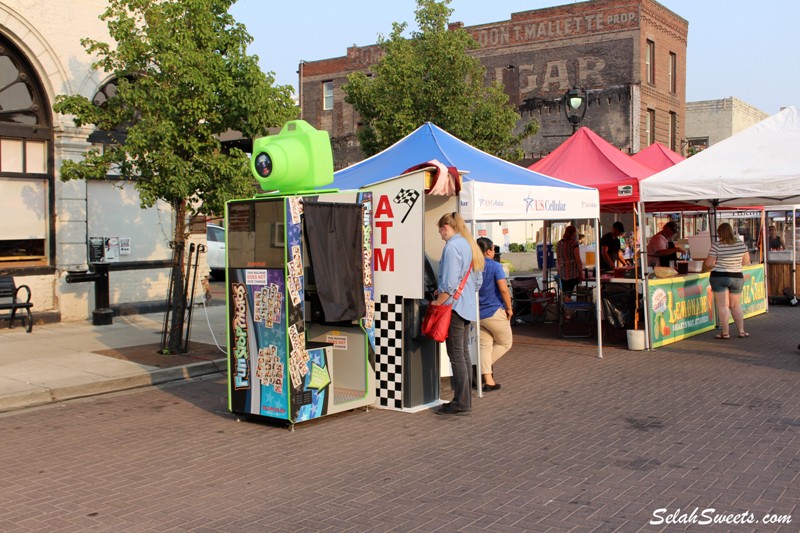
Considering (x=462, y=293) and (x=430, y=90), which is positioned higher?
(x=430, y=90)

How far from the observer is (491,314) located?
30.2 ft

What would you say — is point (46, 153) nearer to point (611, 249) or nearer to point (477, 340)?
point (477, 340)

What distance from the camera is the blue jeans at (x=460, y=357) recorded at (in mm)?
7930

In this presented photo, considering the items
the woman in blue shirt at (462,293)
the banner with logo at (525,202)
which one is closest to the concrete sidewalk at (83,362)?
the woman in blue shirt at (462,293)

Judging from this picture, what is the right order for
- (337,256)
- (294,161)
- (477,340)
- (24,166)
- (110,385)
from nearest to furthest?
(294,161), (337,256), (477,340), (110,385), (24,166)

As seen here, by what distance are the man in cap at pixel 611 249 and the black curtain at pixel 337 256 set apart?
28.8ft

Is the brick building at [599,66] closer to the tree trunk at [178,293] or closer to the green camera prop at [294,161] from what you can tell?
the tree trunk at [178,293]

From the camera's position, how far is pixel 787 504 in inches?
206

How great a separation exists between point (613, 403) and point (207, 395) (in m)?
4.76

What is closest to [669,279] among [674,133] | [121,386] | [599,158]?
[599,158]

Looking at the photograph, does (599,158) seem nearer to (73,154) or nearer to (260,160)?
(260,160)

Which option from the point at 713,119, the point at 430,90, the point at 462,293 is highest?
the point at 713,119

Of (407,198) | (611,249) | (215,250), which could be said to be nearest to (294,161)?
(407,198)

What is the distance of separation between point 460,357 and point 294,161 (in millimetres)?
2610
